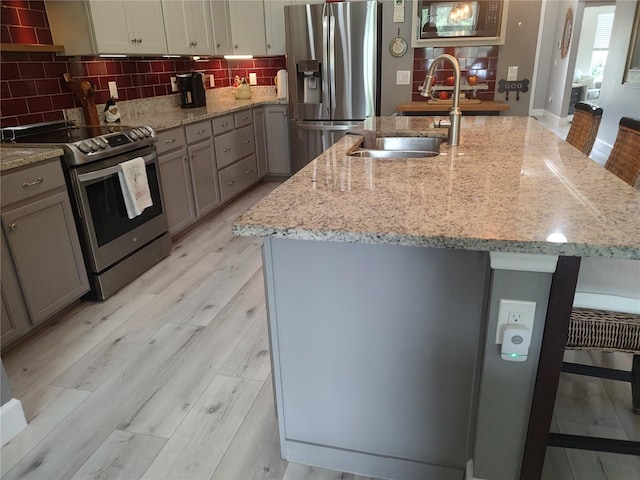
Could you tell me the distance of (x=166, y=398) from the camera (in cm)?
184

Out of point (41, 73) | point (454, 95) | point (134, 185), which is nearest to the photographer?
point (454, 95)

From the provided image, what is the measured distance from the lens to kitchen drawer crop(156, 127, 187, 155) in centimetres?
309

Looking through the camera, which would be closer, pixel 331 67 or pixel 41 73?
pixel 41 73

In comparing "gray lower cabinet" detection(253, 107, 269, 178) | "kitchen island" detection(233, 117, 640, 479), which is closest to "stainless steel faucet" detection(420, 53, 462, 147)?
"kitchen island" detection(233, 117, 640, 479)

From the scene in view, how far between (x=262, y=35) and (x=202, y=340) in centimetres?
360

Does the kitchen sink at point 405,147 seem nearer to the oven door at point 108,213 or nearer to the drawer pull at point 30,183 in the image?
the oven door at point 108,213

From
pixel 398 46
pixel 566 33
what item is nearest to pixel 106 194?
pixel 398 46

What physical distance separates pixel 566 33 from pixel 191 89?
6.64m

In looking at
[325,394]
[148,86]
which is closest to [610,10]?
[148,86]

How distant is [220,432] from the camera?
1.66m

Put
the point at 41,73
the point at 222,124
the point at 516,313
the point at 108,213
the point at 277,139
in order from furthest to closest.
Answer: the point at 277,139 → the point at 222,124 → the point at 41,73 → the point at 108,213 → the point at 516,313

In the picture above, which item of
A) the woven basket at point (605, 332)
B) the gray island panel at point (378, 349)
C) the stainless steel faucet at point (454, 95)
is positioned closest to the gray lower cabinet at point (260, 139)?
the stainless steel faucet at point (454, 95)

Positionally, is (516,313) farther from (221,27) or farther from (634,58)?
(634,58)

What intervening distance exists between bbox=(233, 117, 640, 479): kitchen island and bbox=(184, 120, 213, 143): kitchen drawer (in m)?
2.15
